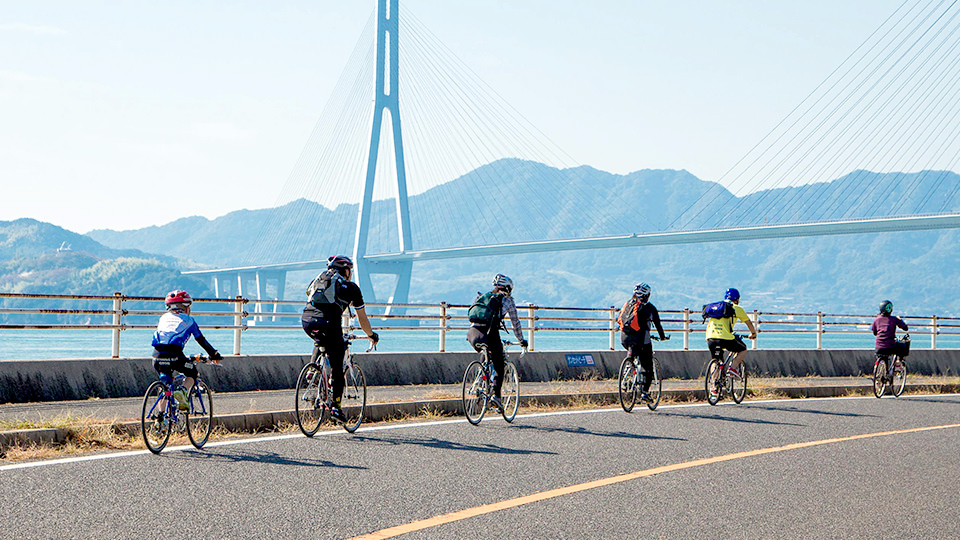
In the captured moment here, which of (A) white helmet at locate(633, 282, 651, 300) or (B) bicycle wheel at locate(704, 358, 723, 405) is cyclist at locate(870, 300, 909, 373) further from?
(A) white helmet at locate(633, 282, 651, 300)

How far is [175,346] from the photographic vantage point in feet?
24.8

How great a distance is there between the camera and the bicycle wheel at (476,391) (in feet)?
31.9

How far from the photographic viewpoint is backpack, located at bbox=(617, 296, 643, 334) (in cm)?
1131

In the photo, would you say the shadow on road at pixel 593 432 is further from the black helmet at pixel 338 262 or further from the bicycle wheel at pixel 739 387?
the bicycle wheel at pixel 739 387

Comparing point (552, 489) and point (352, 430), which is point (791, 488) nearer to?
point (552, 489)

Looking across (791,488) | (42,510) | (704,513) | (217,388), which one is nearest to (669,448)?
(791,488)

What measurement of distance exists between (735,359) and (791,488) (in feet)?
20.7

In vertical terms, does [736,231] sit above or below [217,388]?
above

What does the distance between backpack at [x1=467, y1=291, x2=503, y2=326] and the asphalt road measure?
1052 mm

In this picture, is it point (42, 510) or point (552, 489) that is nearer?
point (42, 510)

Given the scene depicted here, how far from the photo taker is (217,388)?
39.6ft

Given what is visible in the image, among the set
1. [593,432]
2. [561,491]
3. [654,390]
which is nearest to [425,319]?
[654,390]

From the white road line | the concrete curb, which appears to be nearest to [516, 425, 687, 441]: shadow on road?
the white road line

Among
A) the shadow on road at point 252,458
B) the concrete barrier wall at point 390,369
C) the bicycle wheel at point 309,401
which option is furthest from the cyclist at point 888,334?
the shadow on road at point 252,458
